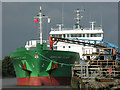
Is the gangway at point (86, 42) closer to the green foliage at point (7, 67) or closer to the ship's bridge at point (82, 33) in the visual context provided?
the ship's bridge at point (82, 33)

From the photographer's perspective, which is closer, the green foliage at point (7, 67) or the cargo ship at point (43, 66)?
the cargo ship at point (43, 66)

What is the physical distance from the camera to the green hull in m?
43.0

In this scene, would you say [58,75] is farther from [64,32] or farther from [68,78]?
[64,32]

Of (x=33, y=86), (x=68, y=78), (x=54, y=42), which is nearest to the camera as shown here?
(x=33, y=86)

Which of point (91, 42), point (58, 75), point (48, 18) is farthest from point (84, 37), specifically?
point (58, 75)

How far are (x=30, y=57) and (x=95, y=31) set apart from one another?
538 inches

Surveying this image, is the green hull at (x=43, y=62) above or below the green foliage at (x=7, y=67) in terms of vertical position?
above

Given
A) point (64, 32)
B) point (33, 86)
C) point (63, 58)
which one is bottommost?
point (33, 86)

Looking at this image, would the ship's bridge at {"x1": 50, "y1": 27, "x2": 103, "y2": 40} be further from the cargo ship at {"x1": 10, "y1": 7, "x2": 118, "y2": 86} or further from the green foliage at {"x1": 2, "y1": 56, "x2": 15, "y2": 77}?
the green foliage at {"x1": 2, "y1": 56, "x2": 15, "y2": 77}

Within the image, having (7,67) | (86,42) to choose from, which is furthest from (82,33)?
(7,67)

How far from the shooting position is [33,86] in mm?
43062

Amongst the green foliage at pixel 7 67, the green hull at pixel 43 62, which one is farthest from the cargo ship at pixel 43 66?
the green foliage at pixel 7 67

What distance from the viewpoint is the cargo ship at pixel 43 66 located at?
141 feet

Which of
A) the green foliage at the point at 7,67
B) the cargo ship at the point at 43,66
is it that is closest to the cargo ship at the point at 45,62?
the cargo ship at the point at 43,66
